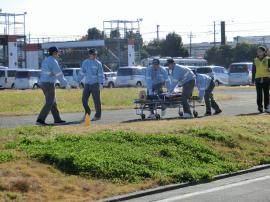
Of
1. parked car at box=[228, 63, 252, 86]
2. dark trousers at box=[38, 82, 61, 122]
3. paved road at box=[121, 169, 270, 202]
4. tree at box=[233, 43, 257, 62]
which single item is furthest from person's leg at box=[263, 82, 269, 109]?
tree at box=[233, 43, 257, 62]

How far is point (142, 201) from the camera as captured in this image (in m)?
8.46

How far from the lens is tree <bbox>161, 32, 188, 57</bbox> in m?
92.4

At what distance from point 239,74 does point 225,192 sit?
42.5 m

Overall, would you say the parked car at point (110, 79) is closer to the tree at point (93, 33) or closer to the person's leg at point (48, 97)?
the person's leg at point (48, 97)

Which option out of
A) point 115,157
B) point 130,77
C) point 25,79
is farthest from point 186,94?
point 25,79

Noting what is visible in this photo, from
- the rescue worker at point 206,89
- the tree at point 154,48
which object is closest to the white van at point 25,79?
the rescue worker at point 206,89

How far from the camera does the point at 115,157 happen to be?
9992mm

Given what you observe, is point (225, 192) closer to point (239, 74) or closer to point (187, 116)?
point (187, 116)

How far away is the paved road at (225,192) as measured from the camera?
8555mm

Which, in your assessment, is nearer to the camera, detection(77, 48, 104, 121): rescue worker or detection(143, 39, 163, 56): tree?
detection(77, 48, 104, 121): rescue worker

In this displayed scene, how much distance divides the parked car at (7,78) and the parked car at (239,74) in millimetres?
17372

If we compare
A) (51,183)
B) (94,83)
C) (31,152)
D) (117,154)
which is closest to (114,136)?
(117,154)

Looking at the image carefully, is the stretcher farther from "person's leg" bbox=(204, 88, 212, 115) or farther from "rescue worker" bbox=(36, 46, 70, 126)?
"rescue worker" bbox=(36, 46, 70, 126)

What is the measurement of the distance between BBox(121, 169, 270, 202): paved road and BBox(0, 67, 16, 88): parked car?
134 feet
